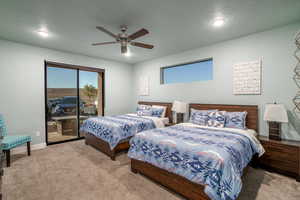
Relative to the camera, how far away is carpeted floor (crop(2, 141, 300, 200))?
79.3 inches

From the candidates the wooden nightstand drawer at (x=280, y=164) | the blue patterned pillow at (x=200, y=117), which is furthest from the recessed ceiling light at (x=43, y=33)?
the wooden nightstand drawer at (x=280, y=164)

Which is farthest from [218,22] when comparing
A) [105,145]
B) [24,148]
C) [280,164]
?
[24,148]

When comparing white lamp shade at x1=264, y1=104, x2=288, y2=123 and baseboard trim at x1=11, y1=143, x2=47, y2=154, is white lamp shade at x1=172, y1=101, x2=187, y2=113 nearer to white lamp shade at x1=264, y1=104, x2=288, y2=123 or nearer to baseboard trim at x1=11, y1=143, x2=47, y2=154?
white lamp shade at x1=264, y1=104, x2=288, y2=123

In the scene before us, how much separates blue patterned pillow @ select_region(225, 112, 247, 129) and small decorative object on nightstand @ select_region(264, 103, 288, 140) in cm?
39

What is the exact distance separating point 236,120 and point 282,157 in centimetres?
91

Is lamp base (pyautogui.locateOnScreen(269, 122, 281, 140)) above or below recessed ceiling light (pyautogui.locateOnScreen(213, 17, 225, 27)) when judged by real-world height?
below

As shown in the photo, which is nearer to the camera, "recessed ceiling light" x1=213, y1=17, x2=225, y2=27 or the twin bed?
→ the twin bed

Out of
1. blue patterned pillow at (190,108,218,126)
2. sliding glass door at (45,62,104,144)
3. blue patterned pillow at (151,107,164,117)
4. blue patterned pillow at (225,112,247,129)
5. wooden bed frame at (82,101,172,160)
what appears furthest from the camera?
blue patterned pillow at (151,107,164,117)

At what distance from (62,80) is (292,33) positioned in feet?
19.0

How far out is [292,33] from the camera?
270 centimetres

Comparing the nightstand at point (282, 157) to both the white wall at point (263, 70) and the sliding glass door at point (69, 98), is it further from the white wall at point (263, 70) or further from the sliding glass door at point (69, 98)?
the sliding glass door at point (69, 98)

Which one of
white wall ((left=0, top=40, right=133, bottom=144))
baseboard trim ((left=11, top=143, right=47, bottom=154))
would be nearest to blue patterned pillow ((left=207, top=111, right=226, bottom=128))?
white wall ((left=0, top=40, right=133, bottom=144))

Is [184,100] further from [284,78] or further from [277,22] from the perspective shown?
[277,22]

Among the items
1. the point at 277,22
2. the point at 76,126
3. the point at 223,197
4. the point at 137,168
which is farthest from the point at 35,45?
the point at 277,22
